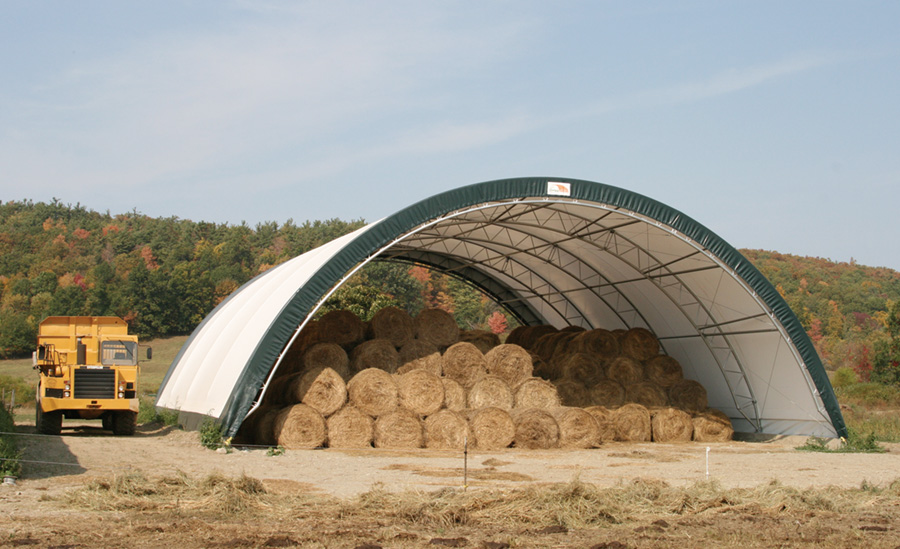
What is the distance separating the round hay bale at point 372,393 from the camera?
16.9 meters

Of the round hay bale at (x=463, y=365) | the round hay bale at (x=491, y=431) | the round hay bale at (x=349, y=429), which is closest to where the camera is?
the round hay bale at (x=349, y=429)

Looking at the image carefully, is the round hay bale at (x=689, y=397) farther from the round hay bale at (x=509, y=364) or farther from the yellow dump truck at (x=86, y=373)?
the yellow dump truck at (x=86, y=373)

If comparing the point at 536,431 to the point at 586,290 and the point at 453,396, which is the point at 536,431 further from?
the point at 586,290

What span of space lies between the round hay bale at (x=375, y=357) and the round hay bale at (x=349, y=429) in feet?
5.22

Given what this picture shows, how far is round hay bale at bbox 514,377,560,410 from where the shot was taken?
18375 millimetres

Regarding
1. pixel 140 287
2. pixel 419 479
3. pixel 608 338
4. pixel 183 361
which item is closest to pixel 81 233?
pixel 140 287

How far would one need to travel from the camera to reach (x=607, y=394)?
782 inches

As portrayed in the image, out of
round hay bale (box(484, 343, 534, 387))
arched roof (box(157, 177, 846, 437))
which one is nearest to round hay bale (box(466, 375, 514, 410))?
round hay bale (box(484, 343, 534, 387))

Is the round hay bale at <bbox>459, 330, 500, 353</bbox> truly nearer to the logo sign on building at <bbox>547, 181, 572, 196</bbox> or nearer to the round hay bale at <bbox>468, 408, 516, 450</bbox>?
the round hay bale at <bbox>468, 408, 516, 450</bbox>

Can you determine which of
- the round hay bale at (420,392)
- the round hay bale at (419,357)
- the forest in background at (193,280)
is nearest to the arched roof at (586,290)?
the round hay bale at (419,357)

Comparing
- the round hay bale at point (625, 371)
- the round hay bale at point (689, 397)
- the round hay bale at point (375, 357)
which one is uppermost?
the round hay bale at point (375, 357)

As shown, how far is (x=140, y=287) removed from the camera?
73.9 m

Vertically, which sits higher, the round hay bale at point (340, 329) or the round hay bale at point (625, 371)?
the round hay bale at point (340, 329)

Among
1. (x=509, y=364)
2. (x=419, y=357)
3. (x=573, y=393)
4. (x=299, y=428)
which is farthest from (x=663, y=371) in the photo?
(x=299, y=428)
